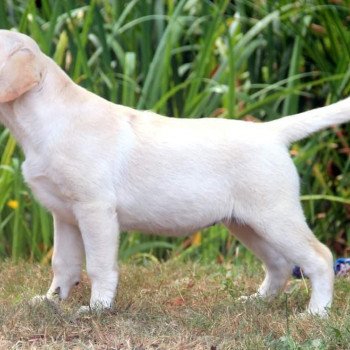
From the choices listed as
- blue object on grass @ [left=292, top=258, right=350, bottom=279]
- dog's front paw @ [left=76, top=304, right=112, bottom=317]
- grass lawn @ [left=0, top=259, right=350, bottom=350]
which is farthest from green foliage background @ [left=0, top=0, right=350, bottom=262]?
dog's front paw @ [left=76, top=304, right=112, bottom=317]

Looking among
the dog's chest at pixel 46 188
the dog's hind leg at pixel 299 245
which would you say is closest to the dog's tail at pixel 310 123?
the dog's hind leg at pixel 299 245

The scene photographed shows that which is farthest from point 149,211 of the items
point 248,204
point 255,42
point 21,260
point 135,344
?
point 255,42

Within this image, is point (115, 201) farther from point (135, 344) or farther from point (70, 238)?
point (135, 344)

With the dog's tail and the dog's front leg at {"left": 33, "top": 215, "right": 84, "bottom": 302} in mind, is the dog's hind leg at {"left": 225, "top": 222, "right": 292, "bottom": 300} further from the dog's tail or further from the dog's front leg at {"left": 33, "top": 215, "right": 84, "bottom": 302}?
the dog's front leg at {"left": 33, "top": 215, "right": 84, "bottom": 302}

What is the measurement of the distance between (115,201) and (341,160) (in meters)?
2.58

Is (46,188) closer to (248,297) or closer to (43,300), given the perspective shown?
(43,300)

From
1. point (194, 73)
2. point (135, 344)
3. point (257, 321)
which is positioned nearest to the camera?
point (135, 344)

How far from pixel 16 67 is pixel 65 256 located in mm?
935

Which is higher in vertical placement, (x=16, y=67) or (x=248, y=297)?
(x=16, y=67)

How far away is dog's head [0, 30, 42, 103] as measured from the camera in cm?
A: 396

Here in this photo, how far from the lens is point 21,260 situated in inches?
218

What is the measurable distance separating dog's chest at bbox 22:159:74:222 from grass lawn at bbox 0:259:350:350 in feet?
1.38

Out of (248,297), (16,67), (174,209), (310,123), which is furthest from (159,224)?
(16,67)

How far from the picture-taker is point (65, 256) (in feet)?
14.5
